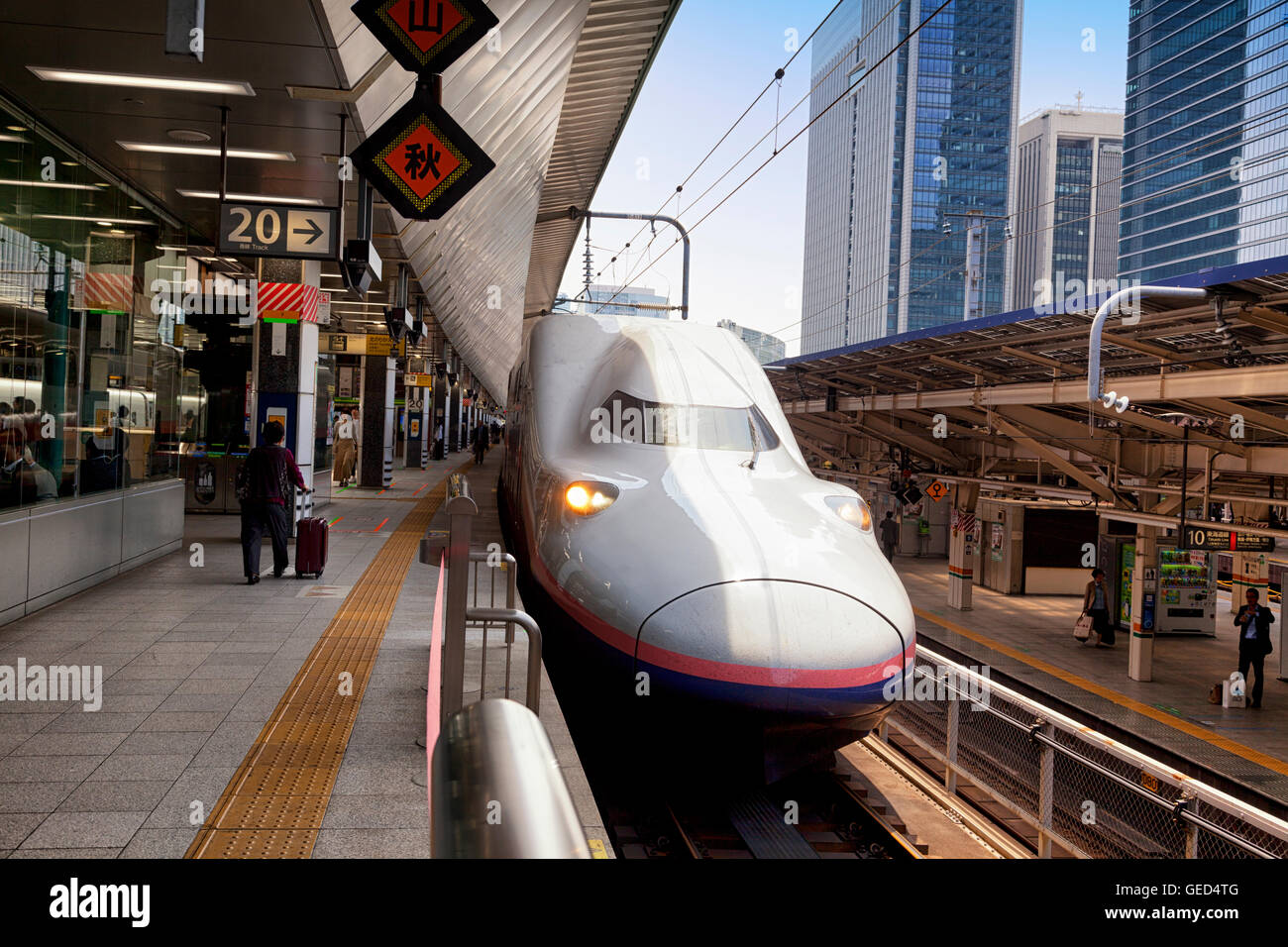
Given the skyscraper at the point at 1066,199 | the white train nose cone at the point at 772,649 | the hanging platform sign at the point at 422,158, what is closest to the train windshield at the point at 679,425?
the white train nose cone at the point at 772,649

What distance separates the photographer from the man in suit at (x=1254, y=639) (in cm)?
1612

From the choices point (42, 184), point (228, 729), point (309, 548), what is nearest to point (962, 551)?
point (309, 548)

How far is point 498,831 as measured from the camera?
1.31 metres

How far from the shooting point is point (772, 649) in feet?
18.6

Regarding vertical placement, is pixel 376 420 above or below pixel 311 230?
below

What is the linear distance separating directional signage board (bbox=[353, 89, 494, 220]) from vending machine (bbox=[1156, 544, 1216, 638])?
813 inches

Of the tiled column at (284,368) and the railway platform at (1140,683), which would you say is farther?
the tiled column at (284,368)

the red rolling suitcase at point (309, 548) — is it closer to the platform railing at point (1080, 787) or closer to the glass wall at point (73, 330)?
the glass wall at point (73, 330)

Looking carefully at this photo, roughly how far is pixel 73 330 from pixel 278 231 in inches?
97.4

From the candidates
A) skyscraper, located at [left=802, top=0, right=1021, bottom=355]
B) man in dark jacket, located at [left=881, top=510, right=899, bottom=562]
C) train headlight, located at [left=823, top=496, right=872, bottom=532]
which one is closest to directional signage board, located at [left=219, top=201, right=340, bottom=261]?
train headlight, located at [left=823, top=496, right=872, bottom=532]

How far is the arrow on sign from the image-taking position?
370 inches

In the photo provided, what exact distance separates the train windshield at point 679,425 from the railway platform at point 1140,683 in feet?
22.0

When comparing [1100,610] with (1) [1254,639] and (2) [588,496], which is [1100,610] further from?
(2) [588,496]
